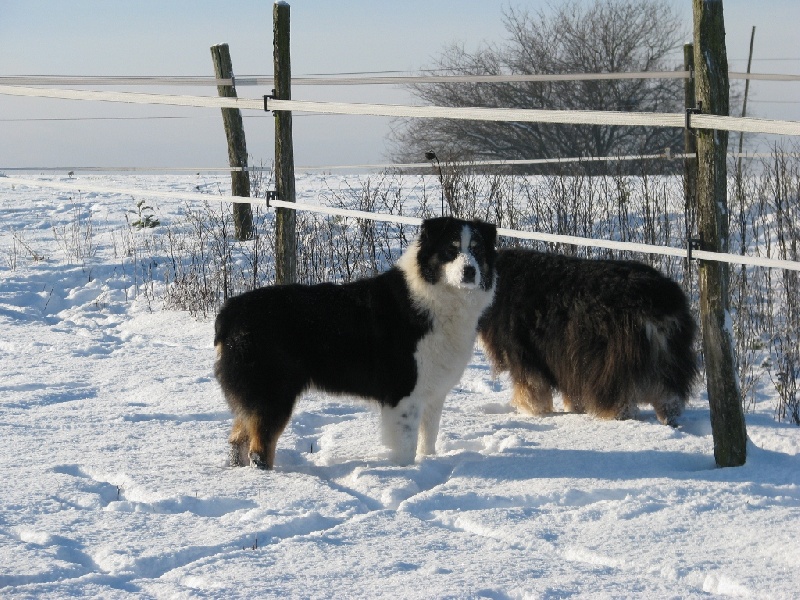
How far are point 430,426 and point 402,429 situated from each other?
0.28 m

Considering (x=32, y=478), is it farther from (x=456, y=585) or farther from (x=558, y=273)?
(x=558, y=273)

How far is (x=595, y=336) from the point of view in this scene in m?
5.81

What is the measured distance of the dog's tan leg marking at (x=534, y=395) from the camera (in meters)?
6.18

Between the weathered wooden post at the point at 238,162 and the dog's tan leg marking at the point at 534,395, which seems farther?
the weathered wooden post at the point at 238,162

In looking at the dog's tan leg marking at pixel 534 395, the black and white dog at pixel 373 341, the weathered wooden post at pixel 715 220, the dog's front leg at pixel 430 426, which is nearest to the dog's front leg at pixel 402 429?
the black and white dog at pixel 373 341

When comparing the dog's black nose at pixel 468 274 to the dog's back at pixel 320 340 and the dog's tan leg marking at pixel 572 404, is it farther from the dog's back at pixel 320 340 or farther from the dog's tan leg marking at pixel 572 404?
the dog's tan leg marking at pixel 572 404

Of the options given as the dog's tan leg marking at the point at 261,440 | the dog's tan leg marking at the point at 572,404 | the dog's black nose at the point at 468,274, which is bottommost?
the dog's tan leg marking at the point at 572,404

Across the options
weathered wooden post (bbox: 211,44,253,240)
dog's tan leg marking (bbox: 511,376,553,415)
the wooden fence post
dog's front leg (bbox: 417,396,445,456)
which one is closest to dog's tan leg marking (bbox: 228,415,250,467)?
dog's front leg (bbox: 417,396,445,456)

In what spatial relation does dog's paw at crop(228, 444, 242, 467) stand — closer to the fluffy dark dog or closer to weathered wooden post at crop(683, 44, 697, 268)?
the fluffy dark dog

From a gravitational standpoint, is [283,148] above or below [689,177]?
above

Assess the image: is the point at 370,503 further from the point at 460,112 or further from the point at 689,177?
the point at 689,177

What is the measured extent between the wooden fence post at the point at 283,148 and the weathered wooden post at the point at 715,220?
3.31m

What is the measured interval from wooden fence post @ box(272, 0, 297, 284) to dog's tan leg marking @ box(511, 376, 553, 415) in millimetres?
2075

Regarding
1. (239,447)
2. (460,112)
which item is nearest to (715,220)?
(460,112)
